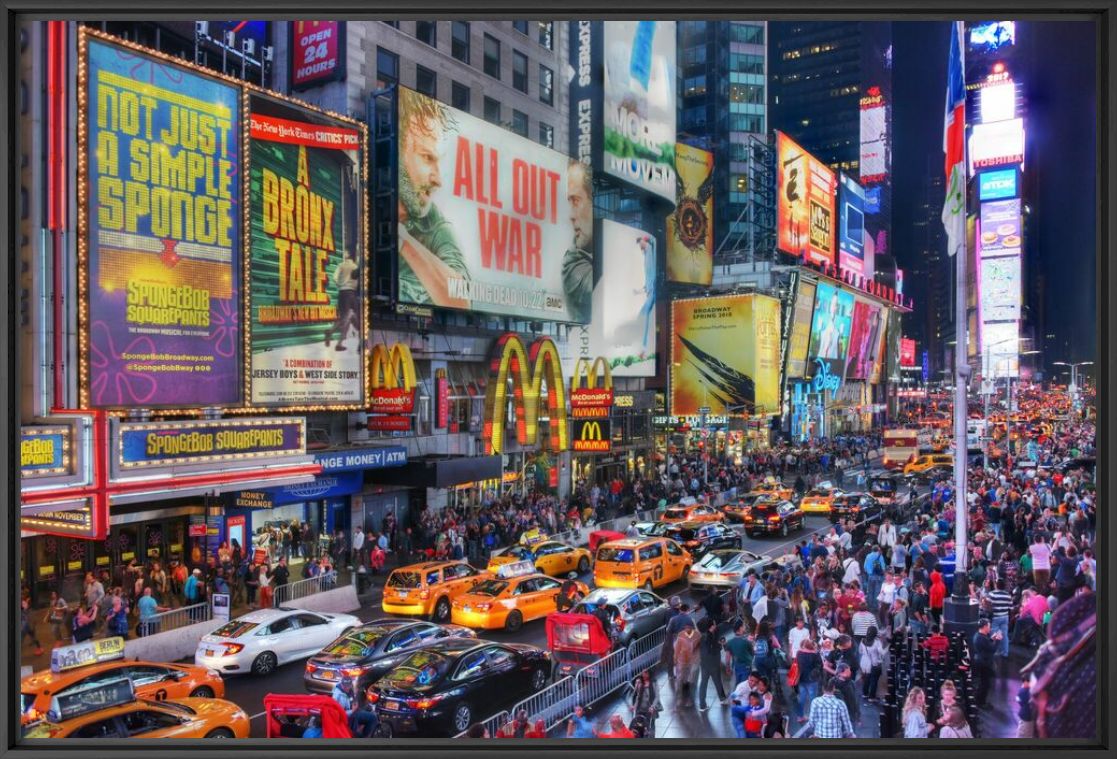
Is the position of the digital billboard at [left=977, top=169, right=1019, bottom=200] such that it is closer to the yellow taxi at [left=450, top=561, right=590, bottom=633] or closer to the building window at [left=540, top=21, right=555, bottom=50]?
the building window at [left=540, top=21, right=555, bottom=50]

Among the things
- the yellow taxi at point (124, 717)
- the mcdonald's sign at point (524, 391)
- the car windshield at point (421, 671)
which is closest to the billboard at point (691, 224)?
the mcdonald's sign at point (524, 391)

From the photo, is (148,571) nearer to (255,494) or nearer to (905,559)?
(255,494)

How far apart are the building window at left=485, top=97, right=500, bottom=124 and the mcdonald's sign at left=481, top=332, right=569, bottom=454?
8.09 meters

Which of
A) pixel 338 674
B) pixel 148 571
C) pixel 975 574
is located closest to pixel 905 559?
pixel 975 574

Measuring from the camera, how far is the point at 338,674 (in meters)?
12.1

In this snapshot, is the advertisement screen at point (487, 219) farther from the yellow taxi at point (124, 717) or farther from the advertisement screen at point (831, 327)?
the advertisement screen at point (831, 327)

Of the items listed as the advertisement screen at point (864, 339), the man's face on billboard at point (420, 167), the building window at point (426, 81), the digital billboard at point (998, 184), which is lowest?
the advertisement screen at point (864, 339)

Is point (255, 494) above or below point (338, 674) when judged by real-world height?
above

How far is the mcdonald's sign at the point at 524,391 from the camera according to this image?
91.8ft

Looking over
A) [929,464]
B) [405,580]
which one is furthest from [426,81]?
[929,464]

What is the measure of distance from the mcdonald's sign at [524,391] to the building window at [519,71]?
968 centimetres

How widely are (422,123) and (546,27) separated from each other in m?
11.4

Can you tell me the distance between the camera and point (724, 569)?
18.2 m

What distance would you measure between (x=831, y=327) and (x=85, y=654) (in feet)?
167
